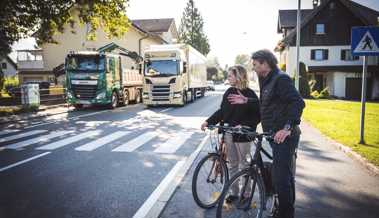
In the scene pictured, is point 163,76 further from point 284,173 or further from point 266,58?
point 284,173

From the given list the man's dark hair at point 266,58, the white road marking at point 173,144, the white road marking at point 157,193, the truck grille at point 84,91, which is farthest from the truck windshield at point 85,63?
the man's dark hair at point 266,58

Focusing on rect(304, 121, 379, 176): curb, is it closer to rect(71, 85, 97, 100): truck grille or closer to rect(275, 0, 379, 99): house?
rect(71, 85, 97, 100): truck grille

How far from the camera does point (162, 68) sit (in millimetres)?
20734

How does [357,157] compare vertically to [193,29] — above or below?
below

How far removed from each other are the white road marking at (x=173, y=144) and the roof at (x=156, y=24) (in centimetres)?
4770

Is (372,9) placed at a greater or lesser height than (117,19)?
greater

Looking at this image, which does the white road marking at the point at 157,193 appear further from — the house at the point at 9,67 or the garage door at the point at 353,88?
the house at the point at 9,67

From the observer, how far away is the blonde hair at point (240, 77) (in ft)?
14.5

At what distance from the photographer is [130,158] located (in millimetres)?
7562

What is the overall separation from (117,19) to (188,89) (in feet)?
21.8

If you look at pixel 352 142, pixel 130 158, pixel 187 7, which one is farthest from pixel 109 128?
pixel 187 7

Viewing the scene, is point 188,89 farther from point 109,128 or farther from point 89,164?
point 89,164

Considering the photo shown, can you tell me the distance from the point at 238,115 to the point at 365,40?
18.7 feet

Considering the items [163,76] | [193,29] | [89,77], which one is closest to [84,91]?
[89,77]
